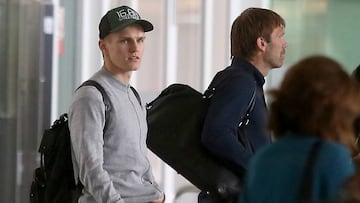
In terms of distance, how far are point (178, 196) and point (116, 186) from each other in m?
Answer: 2.45

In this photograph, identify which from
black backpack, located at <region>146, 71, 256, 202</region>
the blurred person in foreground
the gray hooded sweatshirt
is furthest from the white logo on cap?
the blurred person in foreground

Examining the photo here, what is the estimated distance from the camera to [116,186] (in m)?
3.38

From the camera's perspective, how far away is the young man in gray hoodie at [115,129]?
3.28m

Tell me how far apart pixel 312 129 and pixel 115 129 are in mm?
1257

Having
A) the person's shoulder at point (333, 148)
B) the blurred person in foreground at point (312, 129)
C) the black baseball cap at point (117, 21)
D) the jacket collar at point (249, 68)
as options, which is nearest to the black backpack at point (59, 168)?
the black baseball cap at point (117, 21)

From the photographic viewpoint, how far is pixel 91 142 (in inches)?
129

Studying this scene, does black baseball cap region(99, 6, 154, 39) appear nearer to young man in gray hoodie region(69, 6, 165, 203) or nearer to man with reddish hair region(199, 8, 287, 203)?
young man in gray hoodie region(69, 6, 165, 203)

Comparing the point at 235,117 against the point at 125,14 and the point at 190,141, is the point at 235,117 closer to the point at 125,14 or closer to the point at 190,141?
the point at 190,141

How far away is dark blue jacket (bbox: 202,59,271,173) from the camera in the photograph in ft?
10.7

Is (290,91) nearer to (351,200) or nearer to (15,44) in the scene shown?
(351,200)

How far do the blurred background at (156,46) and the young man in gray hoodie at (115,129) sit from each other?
2.22 meters

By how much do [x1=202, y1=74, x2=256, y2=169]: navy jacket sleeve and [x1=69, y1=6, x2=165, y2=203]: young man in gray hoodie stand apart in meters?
0.32

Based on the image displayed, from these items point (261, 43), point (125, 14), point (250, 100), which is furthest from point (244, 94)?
point (125, 14)

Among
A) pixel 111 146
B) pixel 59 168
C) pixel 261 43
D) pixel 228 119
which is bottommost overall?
pixel 59 168
